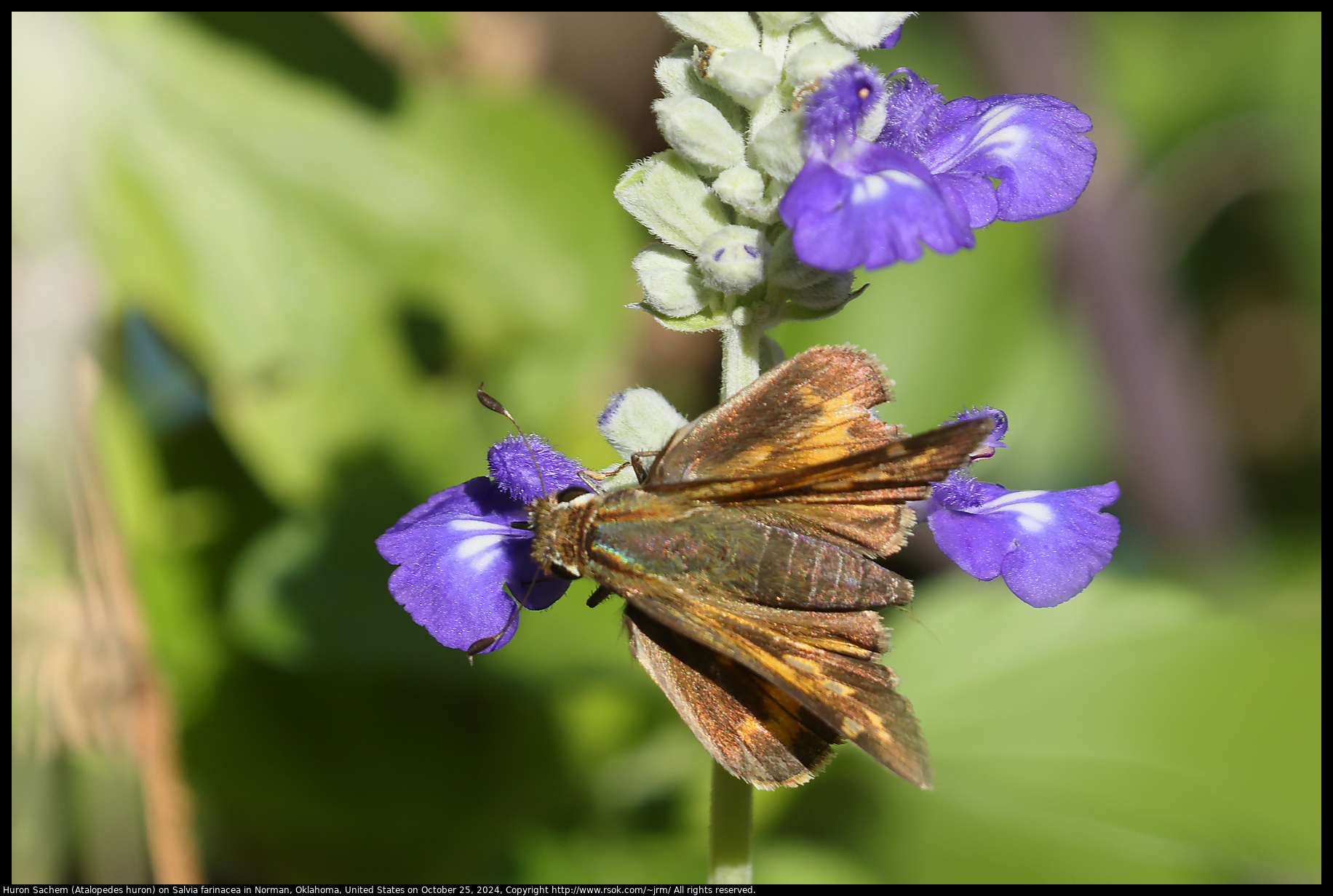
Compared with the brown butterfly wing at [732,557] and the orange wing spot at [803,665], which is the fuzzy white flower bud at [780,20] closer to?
the brown butterfly wing at [732,557]

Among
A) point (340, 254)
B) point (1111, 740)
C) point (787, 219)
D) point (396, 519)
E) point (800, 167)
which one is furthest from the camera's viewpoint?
point (340, 254)

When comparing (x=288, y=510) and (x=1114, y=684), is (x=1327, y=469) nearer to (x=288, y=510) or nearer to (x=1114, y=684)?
(x=1114, y=684)

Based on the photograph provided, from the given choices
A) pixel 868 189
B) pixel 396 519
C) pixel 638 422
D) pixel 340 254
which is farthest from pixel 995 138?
pixel 340 254

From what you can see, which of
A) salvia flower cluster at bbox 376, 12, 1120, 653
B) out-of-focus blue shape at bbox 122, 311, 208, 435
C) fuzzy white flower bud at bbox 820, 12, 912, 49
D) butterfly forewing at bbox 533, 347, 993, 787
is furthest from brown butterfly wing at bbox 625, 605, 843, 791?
out-of-focus blue shape at bbox 122, 311, 208, 435

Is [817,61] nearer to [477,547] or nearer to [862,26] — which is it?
[862,26]

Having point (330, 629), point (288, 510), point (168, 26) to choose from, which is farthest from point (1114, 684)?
point (168, 26)

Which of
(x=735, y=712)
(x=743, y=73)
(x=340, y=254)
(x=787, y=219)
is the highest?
(x=340, y=254)

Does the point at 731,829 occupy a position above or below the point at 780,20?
below
